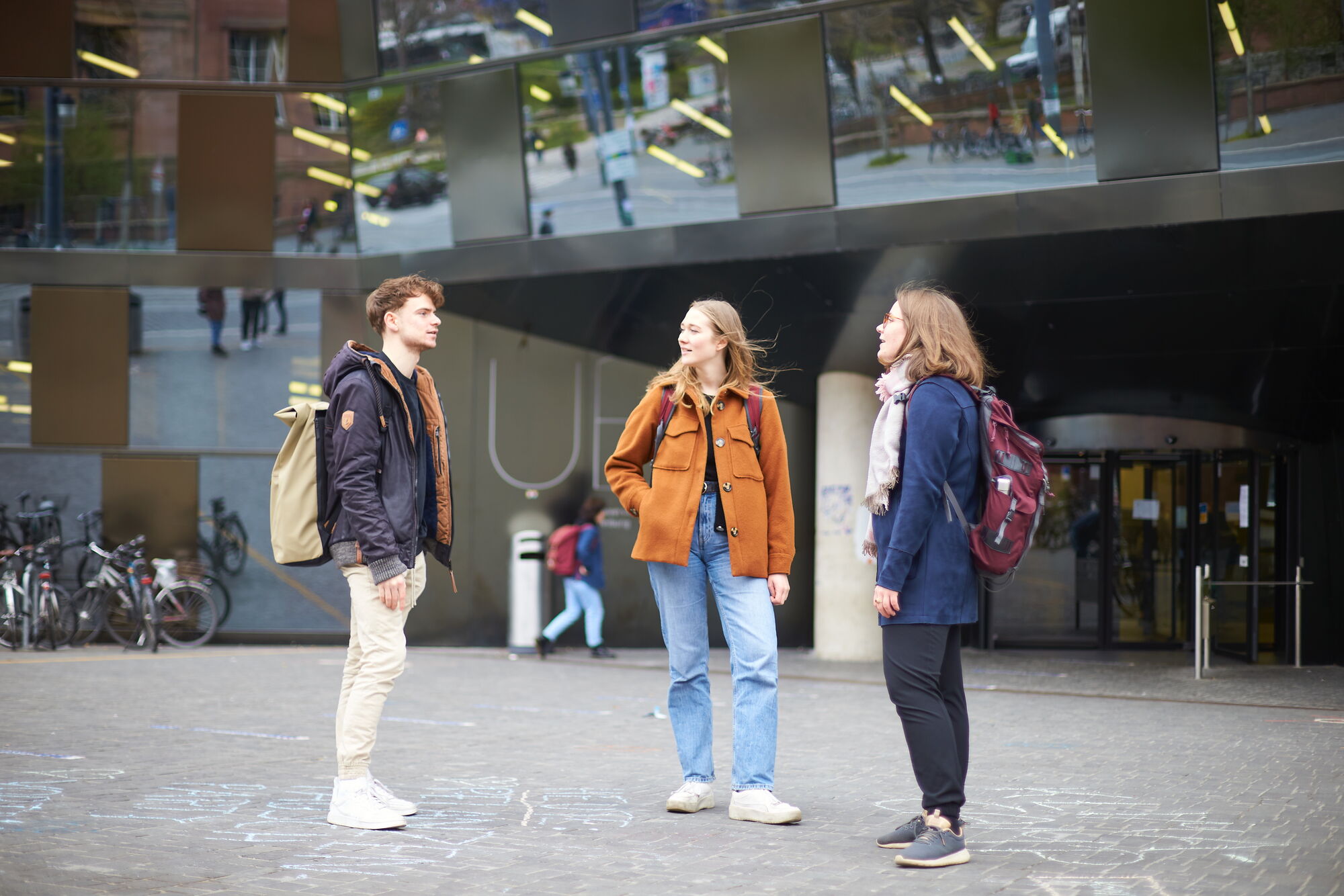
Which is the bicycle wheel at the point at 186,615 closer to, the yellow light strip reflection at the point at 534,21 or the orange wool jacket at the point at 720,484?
the yellow light strip reflection at the point at 534,21

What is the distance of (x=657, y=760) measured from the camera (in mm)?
6797

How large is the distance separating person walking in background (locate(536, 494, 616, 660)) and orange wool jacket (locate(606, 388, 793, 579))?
328 inches

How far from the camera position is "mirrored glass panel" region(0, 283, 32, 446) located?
49.6 feet

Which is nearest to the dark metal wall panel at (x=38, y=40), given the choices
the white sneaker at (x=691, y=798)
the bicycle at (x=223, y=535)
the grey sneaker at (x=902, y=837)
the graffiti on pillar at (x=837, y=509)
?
the bicycle at (x=223, y=535)

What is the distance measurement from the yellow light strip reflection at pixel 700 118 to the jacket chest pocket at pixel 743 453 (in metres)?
8.43

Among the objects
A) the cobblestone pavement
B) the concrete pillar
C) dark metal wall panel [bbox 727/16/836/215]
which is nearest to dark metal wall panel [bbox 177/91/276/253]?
dark metal wall panel [bbox 727/16/836/215]

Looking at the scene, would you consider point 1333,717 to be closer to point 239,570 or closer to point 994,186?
point 994,186

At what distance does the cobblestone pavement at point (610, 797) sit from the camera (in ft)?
13.6

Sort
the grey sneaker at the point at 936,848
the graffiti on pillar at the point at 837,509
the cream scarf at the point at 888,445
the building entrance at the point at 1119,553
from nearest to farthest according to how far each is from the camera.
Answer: the grey sneaker at the point at 936,848 → the cream scarf at the point at 888,445 → the graffiti on pillar at the point at 837,509 → the building entrance at the point at 1119,553

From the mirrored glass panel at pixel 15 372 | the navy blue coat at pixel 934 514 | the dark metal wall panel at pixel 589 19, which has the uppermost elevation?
the dark metal wall panel at pixel 589 19

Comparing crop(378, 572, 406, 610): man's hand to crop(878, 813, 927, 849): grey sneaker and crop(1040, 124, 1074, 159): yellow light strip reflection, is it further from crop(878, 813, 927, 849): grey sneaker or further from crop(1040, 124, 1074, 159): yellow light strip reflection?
crop(1040, 124, 1074, 159): yellow light strip reflection

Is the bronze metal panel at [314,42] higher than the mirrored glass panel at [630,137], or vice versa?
the bronze metal panel at [314,42]

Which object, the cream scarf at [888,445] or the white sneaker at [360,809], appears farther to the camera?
the white sneaker at [360,809]

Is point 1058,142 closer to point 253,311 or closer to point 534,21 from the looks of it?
point 534,21
